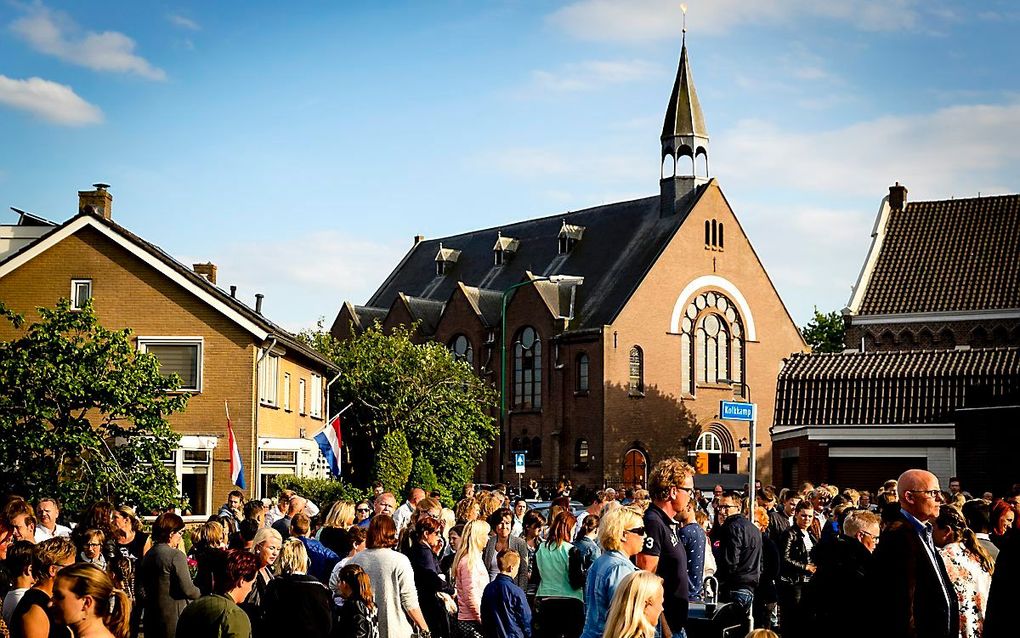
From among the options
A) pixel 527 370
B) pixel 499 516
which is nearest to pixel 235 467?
pixel 499 516

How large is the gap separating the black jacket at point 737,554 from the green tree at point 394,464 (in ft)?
97.4

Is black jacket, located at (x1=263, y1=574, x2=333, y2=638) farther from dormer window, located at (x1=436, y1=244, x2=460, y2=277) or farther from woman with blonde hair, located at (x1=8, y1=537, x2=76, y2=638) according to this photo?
dormer window, located at (x1=436, y1=244, x2=460, y2=277)

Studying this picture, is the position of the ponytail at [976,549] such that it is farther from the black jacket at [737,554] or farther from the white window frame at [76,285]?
the white window frame at [76,285]

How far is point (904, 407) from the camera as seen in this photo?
3850cm

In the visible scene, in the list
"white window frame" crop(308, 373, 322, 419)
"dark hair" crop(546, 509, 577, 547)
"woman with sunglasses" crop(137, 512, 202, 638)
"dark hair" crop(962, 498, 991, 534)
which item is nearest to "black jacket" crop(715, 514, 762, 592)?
"dark hair" crop(546, 509, 577, 547)

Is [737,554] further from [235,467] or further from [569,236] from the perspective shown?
[569,236]

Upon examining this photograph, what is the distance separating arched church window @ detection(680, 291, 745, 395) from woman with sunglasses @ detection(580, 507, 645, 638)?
53805 mm

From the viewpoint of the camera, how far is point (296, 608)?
8969 millimetres

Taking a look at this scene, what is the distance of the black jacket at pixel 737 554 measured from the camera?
12.8m

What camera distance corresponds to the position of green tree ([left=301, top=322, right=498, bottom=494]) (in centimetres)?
5072

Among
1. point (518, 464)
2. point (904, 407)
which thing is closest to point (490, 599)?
point (904, 407)

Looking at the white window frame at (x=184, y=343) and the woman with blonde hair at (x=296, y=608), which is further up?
the white window frame at (x=184, y=343)

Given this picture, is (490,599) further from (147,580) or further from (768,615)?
(768,615)

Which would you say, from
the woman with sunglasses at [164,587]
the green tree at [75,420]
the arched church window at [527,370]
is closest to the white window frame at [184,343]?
the green tree at [75,420]
